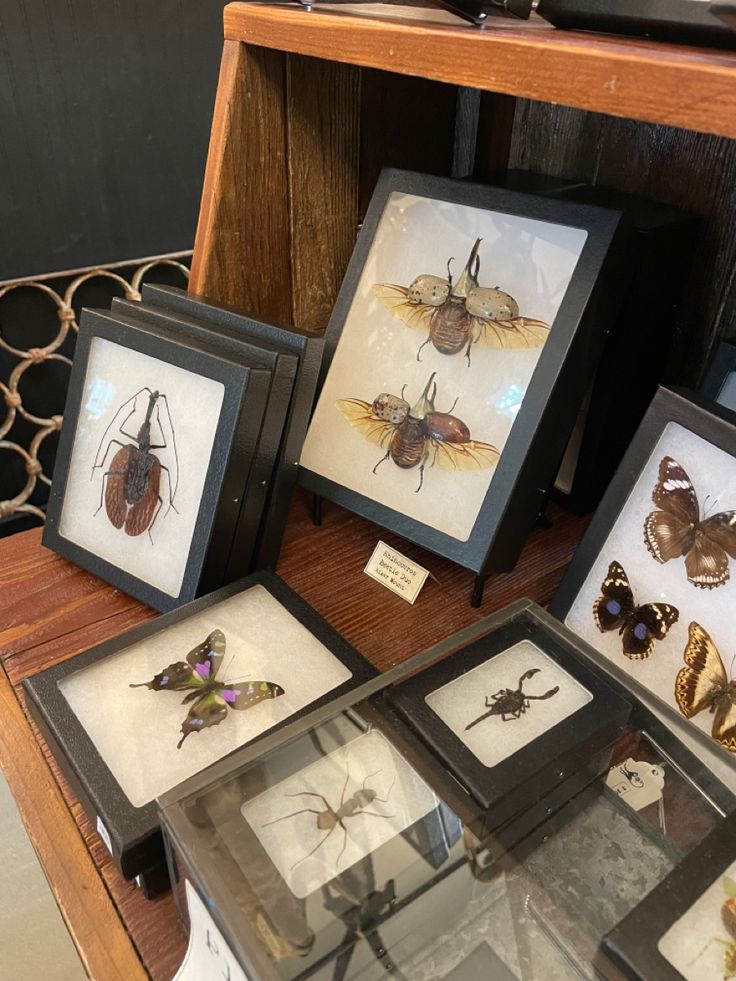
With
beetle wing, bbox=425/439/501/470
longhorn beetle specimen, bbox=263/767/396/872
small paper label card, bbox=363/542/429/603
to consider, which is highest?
beetle wing, bbox=425/439/501/470

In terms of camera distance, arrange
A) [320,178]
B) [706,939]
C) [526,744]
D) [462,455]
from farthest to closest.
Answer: [320,178]
[462,455]
[526,744]
[706,939]

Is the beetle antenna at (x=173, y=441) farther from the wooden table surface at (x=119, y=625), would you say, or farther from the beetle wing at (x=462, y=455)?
the beetle wing at (x=462, y=455)

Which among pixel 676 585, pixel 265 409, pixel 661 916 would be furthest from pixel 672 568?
pixel 265 409

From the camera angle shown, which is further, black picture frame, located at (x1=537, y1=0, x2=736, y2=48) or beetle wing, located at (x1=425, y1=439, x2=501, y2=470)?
beetle wing, located at (x1=425, y1=439, x2=501, y2=470)

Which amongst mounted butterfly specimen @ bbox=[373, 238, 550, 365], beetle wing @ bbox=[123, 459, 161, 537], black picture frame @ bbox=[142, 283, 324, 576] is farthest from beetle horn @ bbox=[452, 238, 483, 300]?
beetle wing @ bbox=[123, 459, 161, 537]

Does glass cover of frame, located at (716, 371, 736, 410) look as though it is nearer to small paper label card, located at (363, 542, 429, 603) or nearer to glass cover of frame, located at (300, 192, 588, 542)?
glass cover of frame, located at (300, 192, 588, 542)

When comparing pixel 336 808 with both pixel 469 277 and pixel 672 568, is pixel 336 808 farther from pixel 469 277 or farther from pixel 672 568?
pixel 469 277
